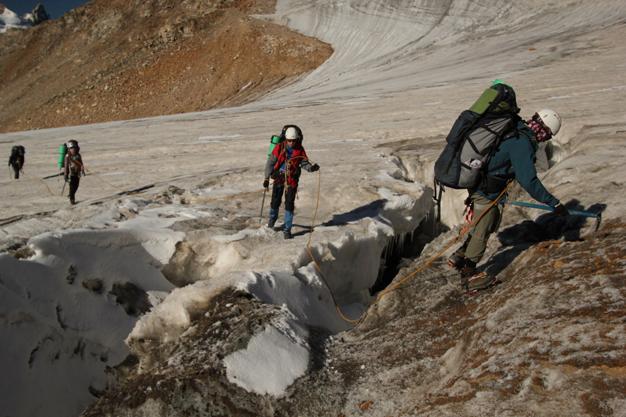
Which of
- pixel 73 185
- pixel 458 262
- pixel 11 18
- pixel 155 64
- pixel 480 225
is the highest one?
pixel 11 18

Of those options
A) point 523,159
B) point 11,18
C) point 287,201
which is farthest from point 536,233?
point 11,18

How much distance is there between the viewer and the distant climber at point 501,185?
4.96 metres

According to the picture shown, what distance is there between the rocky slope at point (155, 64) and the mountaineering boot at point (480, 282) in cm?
3291

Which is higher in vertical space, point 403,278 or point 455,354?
point 455,354

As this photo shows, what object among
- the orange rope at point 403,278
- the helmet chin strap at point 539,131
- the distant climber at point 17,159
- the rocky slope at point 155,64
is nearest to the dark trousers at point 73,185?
the distant climber at point 17,159

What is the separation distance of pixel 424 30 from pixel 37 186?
3221 centimetres

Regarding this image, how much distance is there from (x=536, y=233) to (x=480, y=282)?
1977mm

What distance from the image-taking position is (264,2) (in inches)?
2023

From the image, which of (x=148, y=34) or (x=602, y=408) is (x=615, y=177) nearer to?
(x=602, y=408)

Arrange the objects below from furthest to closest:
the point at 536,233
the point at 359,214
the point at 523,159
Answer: the point at 359,214 < the point at 536,233 < the point at 523,159

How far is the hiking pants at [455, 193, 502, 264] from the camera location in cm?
528

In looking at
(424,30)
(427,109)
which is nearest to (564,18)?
(424,30)

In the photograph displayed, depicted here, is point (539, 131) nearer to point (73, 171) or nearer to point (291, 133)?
point (291, 133)

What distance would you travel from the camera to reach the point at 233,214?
28.7ft
